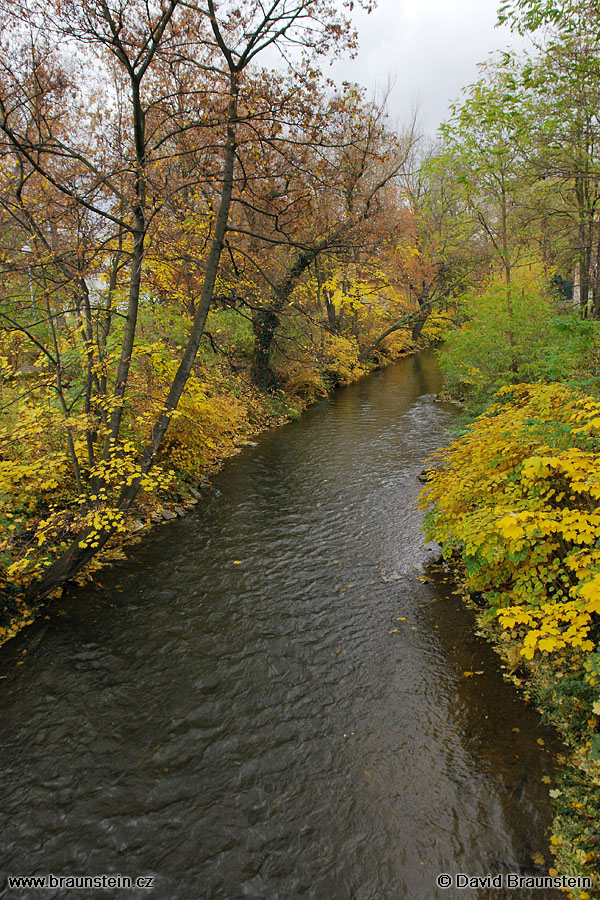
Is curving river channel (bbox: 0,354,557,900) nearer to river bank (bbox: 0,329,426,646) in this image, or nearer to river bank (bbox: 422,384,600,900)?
river bank (bbox: 422,384,600,900)

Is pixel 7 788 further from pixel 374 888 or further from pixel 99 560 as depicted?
pixel 99 560

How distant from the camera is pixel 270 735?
12.7ft

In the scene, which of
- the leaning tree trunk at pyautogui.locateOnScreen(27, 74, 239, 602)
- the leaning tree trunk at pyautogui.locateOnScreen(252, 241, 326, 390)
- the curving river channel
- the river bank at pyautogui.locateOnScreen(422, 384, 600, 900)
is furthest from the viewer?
the leaning tree trunk at pyautogui.locateOnScreen(252, 241, 326, 390)

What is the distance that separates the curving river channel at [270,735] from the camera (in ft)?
9.68

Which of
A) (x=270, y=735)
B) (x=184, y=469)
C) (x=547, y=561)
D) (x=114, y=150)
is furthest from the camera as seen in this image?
(x=184, y=469)

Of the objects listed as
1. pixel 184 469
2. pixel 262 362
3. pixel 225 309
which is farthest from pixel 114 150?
pixel 262 362

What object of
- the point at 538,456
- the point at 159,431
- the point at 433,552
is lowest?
the point at 433,552

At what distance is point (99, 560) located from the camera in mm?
6805

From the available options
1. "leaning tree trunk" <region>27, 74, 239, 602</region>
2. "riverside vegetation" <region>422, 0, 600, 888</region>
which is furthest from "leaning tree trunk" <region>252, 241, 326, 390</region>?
"riverside vegetation" <region>422, 0, 600, 888</region>

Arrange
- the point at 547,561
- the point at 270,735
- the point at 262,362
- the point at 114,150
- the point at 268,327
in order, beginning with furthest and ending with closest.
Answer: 1. the point at 262,362
2. the point at 268,327
3. the point at 114,150
4. the point at 547,561
5. the point at 270,735

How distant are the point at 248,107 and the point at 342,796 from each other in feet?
27.0

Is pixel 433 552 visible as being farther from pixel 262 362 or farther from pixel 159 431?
pixel 262 362

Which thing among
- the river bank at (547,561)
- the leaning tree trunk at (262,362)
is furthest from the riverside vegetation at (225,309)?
the leaning tree trunk at (262,362)

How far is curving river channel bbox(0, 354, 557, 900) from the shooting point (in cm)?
295
